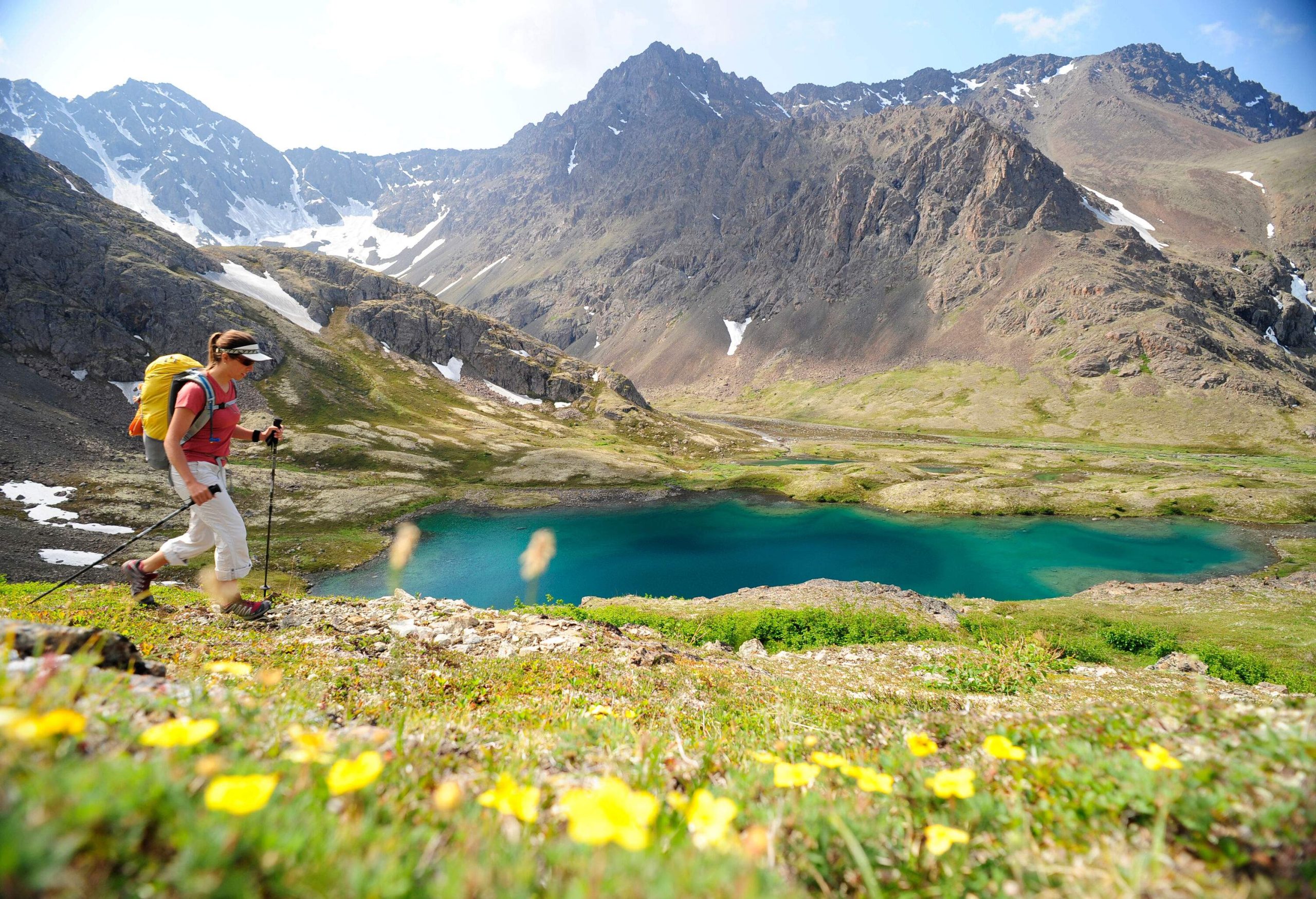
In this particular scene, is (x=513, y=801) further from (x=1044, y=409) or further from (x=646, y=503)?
(x=1044, y=409)

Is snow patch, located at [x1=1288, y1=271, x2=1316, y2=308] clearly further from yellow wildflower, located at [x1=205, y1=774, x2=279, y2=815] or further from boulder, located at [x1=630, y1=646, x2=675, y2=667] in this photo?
yellow wildflower, located at [x1=205, y1=774, x2=279, y2=815]

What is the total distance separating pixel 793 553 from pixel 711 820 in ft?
161

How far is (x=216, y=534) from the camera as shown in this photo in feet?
28.1

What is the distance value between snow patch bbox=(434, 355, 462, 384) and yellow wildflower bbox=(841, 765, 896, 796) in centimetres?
13348

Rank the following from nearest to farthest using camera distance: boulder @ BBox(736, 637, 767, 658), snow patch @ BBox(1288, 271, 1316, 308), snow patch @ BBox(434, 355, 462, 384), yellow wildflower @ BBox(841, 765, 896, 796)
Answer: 1. yellow wildflower @ BBox(841, 765, 896, 796)
2. boulder @ BBox(736, 637, 767, 658)
3. snow patch @ BBox(434, 355, 462, 384)
4. snow patch @ BBox(1288, 271, 1316, 308)

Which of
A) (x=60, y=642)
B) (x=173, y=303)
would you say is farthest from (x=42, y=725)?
(x=173, y=303)

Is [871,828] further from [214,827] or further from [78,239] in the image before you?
[78,239]

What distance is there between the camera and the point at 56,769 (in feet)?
4.65

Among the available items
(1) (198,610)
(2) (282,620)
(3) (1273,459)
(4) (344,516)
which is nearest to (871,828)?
(2) (282,620)

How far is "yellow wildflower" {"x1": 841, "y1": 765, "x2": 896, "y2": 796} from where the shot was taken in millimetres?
2584

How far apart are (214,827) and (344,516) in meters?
59.5

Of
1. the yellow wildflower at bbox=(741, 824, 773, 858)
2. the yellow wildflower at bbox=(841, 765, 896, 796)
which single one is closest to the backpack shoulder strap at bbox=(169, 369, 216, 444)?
the yellow wildflower at bbox=(741, 824, 773, 858)

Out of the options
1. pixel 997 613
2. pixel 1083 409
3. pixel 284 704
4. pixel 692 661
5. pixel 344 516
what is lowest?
pixel 344 516

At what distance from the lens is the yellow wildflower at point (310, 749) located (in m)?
2.11
